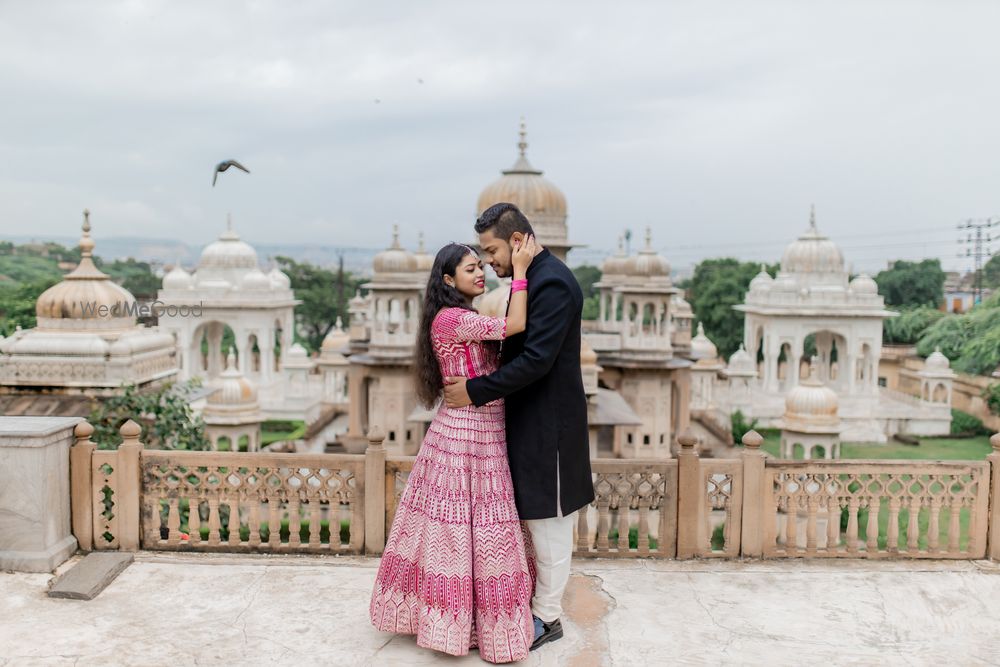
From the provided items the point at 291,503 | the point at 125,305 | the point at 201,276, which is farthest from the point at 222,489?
the point at 201,276

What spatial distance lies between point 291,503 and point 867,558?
3617 millimetres

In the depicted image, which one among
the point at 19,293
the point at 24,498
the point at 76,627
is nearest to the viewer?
the point at 76,627

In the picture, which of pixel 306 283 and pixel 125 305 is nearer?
pixel 125 305

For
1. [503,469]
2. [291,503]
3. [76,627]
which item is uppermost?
[503,469]

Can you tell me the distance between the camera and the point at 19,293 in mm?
35406

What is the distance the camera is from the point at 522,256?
3865 mm

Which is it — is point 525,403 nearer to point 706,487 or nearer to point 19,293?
point 706,487

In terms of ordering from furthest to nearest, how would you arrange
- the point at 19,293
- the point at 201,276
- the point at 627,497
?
1. the point at 19,293
2. the point at 201,276
3. the point at 627,497

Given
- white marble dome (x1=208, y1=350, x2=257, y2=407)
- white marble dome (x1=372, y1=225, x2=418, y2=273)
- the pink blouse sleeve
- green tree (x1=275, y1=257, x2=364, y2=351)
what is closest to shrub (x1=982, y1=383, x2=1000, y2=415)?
white marble dome (x1=372, y1=225, x2=418, y2=273)

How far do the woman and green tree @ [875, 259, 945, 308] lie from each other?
44660 mm

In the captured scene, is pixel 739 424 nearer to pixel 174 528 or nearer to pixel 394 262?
pixel 394 262

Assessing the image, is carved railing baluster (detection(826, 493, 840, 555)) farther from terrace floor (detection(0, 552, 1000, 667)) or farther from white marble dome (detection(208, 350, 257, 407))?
white marble dome (detection(208, 350, 257, 407))

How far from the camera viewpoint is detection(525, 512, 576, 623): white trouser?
13.2 feet

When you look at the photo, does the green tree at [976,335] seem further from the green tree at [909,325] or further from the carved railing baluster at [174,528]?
the carved railing baluster at [174,528]
